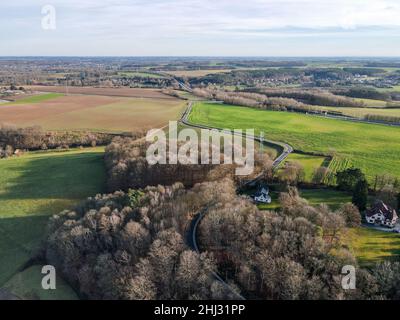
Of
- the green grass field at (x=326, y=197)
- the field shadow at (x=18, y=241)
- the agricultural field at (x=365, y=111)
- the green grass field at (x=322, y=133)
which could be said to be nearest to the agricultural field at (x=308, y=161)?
the green grass field at (x=322, y=133)

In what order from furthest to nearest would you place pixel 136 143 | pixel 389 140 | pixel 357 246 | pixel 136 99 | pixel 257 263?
pixel 136 99, pixel 389 140, pixel 136 143, pixel 357 246, pixel 257 263

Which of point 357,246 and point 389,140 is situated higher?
point 389,140

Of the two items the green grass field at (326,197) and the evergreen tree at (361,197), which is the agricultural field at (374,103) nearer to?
the green grass field at (326,197)

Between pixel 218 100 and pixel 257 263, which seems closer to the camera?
pixel 257 263

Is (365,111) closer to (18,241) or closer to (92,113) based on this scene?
(92,113)

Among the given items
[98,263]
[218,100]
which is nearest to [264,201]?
[98,263]

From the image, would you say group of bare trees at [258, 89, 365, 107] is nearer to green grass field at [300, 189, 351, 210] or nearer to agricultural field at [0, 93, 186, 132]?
agricultural field at [0, 93, 186, 132]
